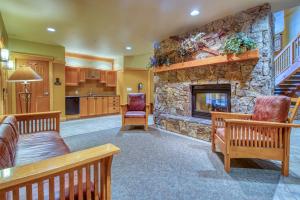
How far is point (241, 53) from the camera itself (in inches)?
120

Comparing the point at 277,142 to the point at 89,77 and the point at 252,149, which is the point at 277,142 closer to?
the point at 252,149

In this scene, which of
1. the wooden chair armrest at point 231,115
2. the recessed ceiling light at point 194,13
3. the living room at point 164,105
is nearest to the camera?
the living room at point 164,105

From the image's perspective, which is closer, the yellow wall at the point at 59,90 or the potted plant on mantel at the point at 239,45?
the potted plant on mantel at the point at 239,45

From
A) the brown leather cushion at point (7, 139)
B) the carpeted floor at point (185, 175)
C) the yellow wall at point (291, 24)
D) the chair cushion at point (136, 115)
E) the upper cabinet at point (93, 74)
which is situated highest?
the yellow wall at point (291, 24)

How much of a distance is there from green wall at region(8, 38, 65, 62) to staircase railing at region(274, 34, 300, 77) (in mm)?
7310

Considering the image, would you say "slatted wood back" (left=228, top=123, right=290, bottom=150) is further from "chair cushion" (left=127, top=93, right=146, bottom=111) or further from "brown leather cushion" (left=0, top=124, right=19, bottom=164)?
"chair cushion" (left=127, top=93, right=146, bottom=111)

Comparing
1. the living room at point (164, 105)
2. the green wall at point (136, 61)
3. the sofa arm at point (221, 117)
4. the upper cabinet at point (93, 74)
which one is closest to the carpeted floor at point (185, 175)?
the living room at point (164, 105)

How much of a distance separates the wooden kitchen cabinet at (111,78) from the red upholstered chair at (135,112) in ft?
9.50

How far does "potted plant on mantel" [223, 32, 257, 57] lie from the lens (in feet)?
9.78

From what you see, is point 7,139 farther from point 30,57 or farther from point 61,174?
point 30,57

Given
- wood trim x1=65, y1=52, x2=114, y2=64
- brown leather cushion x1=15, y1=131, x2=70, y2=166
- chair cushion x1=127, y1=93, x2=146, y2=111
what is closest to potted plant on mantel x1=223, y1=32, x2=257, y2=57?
chair cushion x1=127, y1=93, x2=146, y2=111

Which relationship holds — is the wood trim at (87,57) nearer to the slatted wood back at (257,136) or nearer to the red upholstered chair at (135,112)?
the red upholstered chair at (135,112)

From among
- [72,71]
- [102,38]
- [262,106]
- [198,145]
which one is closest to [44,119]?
[198,145]

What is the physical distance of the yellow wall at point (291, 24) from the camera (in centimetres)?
602
